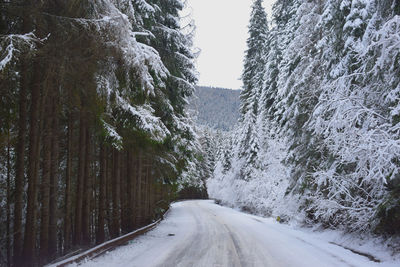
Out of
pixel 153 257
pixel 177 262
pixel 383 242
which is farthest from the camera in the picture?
pixel 383 242

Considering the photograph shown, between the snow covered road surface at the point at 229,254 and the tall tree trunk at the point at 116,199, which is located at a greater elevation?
the tall tree trunk at the point at 116,199

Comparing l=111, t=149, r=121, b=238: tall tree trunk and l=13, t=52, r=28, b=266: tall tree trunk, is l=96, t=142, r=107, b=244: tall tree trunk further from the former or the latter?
l=13, t=52, r=28, b=266: tall tree trunk

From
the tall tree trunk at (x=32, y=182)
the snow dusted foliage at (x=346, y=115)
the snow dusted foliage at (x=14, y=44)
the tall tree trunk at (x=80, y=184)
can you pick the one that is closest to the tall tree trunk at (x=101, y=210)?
the tall tree trunk at (x=80, y=184)

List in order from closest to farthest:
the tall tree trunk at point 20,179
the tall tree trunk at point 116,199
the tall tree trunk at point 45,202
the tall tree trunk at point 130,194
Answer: the tall tree trunk at point 20,179 < the tall tree trunk at point 45,202 < the tall tree trunk at point 116,199 < the tall tree trunk at point 130,194

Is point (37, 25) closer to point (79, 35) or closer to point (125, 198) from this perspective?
point (79, 35)

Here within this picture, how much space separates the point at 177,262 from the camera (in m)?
8.16

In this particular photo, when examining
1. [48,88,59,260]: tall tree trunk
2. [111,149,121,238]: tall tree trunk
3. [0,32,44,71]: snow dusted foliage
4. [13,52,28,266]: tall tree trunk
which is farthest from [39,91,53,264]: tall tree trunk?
[111,149,121,238]: tall tree trunk

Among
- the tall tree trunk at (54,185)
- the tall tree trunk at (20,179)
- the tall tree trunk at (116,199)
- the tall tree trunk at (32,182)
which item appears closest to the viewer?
the tall tree trunk at (20,179)

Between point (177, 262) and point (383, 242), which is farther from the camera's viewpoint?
point (383, 242)

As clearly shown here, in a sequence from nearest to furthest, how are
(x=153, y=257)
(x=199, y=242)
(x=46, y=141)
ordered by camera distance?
(x=46, y=141), (x=153, y=257), (x=199, y=242)

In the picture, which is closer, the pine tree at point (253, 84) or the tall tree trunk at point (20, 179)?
the tall tree trunk at point (20, 179)

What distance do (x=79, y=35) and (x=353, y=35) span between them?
8215mm

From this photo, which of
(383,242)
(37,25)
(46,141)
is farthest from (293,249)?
(37,25)

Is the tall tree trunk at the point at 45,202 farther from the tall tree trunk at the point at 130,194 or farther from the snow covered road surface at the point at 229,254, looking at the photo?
the tall tree trunk at the point at 130,194
